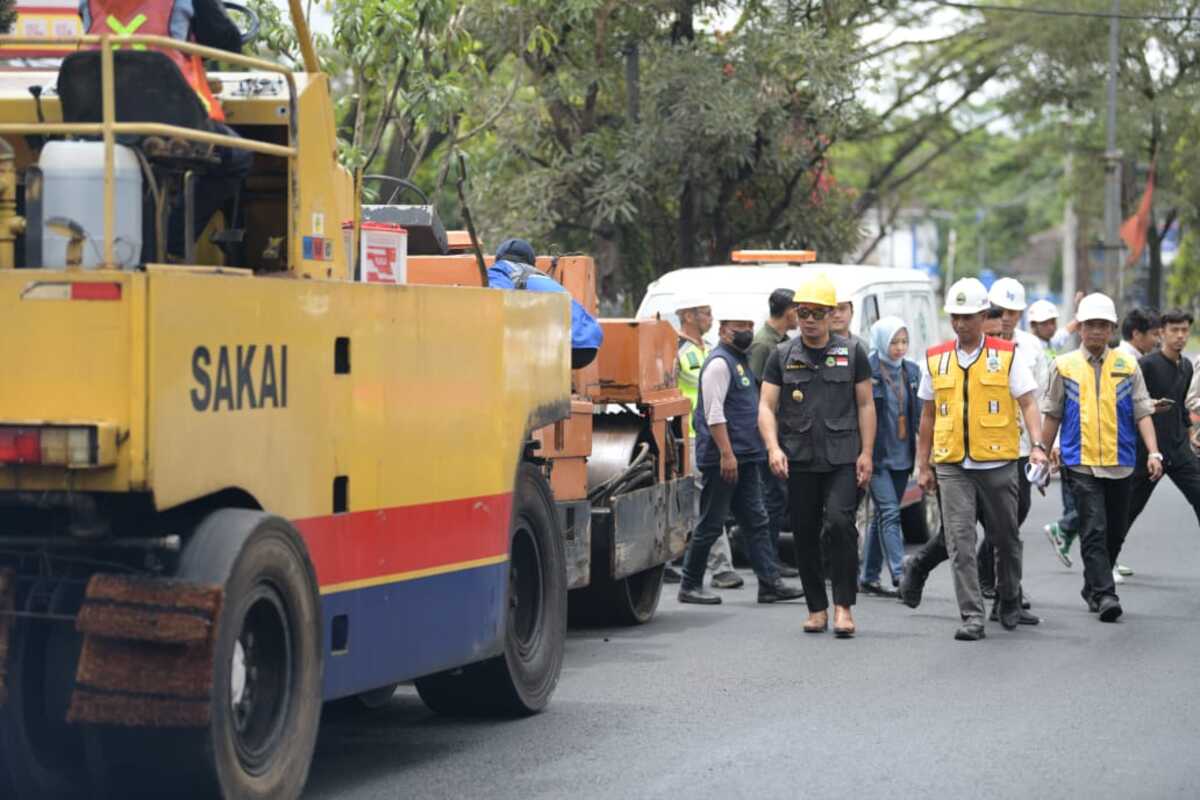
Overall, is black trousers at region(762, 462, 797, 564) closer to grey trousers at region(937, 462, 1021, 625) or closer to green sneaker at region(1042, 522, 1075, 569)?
green sneaker at region(1042, 522, 1075, 569)

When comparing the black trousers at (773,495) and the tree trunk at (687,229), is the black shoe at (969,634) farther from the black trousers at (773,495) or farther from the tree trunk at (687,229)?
the tree trunk at (687,229)

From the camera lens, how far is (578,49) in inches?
970

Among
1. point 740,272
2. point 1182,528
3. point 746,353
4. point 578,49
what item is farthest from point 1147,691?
point 578,49

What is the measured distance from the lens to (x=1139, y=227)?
43281mm

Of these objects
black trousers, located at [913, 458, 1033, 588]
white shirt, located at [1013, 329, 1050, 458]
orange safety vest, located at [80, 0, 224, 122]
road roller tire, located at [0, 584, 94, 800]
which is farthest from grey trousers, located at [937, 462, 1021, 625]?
road roller tire, located at [0, 584, 94, 800]

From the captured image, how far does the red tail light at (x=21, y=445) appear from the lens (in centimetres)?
618

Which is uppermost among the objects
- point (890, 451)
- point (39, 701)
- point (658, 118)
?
point (658, 118)

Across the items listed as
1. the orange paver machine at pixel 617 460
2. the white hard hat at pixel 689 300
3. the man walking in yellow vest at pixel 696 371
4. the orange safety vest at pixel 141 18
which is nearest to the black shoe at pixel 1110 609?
the orange paver machine at pixel 617 460

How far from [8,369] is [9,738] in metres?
1.15

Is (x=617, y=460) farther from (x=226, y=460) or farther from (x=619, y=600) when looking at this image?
(x=226, y=460)

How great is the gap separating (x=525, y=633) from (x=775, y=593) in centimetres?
473

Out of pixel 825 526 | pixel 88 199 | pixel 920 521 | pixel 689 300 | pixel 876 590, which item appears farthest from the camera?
pixel 920 521

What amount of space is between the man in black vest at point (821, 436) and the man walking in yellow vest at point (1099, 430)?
1.55m

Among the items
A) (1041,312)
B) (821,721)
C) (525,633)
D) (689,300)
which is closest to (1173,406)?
(1041,312)
